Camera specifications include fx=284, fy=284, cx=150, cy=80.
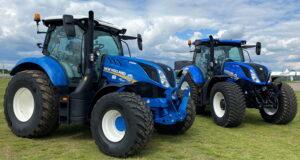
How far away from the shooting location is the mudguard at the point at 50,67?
16.5 feet

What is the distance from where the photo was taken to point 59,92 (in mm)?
5137

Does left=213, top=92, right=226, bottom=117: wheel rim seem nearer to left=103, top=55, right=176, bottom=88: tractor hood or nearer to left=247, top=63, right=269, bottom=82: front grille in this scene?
left=247, top=63, right=269, bottom=82: front grille

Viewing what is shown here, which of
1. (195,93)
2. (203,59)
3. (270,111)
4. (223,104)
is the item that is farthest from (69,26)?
(270,111)

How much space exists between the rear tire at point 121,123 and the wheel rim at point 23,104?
5.36ft

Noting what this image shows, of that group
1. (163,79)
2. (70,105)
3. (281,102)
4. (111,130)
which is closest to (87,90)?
(70,105)

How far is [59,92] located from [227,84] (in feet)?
13.4

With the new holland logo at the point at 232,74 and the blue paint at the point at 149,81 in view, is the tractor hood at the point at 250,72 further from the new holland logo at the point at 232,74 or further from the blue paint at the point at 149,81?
the blue paint at the point at 149,81

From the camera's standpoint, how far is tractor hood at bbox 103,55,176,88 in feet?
15.9

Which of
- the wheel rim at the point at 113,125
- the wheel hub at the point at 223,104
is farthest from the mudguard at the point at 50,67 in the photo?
the wheel hub at the point at 223,104

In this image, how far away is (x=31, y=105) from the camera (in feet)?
17.8

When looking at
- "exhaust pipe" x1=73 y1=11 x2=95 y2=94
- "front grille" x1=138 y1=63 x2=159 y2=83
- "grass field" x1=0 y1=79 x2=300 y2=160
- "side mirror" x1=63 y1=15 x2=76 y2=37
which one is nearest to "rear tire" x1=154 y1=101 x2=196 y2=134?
"grass field" x1=0 y1=79 x2=300 y2=160

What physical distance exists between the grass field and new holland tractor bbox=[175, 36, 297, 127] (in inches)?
23.3

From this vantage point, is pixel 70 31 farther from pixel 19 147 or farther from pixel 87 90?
pixel 19 147

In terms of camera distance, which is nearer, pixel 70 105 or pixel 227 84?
pixel 70 105
